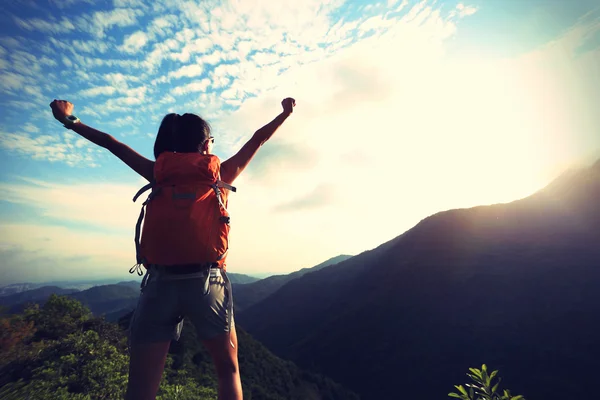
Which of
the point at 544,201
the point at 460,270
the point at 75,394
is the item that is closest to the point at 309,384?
the point at 460,270

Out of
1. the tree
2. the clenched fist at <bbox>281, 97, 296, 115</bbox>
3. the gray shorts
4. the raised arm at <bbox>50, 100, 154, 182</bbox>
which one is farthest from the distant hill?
the clenched fist at <bbox>281, 97, 296, 115</bbox>

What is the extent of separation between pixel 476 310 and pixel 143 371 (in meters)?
102

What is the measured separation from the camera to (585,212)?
317 ft

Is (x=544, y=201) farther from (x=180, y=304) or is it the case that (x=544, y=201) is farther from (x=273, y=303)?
(x=180, y=304)

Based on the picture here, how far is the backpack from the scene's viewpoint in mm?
1904

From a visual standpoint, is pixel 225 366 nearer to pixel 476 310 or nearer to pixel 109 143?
pixel 109 143

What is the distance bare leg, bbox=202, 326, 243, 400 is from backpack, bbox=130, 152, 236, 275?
49 cm

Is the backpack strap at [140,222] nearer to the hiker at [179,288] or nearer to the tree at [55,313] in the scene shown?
the hiker at [179,288]

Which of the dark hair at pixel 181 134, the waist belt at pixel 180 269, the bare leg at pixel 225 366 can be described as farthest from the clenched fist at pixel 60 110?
the bare leg at pixel 225 366

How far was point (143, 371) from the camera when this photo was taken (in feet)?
6.02

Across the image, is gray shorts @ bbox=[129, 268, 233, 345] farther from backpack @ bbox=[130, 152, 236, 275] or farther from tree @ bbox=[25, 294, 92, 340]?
tree @ bbox=[25, 294, 92, 340]

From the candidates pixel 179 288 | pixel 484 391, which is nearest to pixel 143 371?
pixel 179 288

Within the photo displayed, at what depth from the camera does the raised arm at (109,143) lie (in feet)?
7.71

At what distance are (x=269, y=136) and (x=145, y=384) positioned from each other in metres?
1.95
